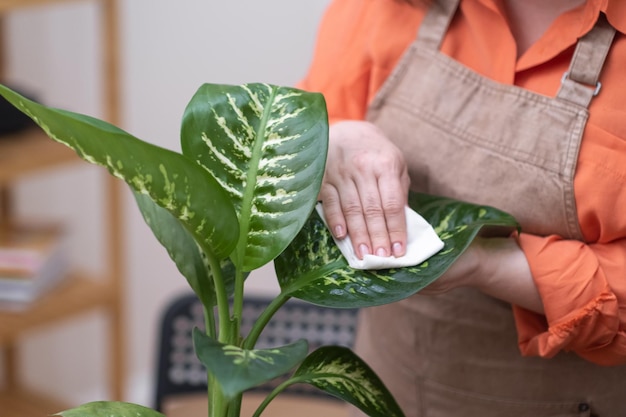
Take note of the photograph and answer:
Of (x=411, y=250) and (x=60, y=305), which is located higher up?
(x=411, y=250)

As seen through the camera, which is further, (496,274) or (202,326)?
(202,326)

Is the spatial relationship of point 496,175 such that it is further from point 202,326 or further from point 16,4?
point 16,4

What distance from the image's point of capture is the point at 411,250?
88cm

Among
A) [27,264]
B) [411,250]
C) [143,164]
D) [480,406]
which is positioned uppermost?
[143,164]

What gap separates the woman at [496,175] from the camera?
3.21ft

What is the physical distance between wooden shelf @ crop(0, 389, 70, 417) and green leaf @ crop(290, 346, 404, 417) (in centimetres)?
160

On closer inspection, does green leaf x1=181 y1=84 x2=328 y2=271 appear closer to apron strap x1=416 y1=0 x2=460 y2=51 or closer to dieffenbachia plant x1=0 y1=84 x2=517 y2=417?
dieffenbachia plant x1=0 y1=84 x2=517 y2=417

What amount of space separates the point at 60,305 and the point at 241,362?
146 centimetres

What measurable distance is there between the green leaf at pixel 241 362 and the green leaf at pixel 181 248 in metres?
0.13

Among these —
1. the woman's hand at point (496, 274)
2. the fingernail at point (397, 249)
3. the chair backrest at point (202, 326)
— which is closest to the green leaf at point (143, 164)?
the fingernail at point (397, 249)

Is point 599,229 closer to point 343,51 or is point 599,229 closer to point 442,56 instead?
point 442,56

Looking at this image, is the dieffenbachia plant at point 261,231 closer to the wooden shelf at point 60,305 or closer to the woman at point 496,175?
the woman at point 496,175

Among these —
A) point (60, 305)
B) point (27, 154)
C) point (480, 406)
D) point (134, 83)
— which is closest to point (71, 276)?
point (60, 305)

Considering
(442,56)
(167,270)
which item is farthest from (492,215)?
(167,270)
